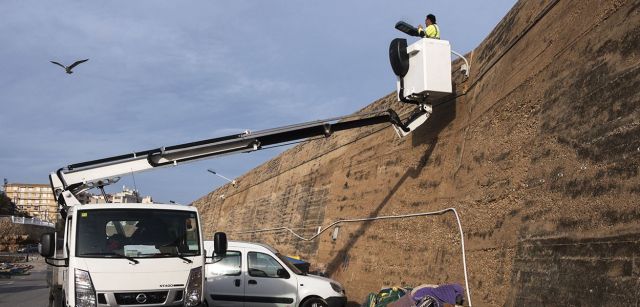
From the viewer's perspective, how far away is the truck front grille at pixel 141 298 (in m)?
8.19

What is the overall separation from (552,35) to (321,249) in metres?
12.0

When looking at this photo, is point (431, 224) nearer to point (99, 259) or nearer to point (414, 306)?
point (414, 306)

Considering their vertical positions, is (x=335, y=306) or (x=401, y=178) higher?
(x=401, y=178)

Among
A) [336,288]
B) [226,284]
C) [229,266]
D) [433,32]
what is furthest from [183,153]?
[433,32]

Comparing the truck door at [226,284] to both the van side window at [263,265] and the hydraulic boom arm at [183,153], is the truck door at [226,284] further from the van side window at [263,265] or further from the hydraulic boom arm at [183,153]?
the hydraulic boom arm at [183,153]

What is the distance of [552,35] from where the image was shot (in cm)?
905

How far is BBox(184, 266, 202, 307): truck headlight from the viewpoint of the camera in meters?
8.61

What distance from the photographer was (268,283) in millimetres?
13297

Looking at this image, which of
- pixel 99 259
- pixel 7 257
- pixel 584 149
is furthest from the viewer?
pixel 7 257

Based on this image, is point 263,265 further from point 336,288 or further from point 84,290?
point 84,290

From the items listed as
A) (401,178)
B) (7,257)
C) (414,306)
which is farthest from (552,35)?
(7,257)

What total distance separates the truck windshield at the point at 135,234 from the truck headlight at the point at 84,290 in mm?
311

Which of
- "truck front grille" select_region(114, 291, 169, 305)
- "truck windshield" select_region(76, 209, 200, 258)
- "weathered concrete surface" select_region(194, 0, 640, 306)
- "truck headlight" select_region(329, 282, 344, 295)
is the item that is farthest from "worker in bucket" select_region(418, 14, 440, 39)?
"truck front grille" select_region(114, 291, 169, 305)

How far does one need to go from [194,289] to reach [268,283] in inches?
185
